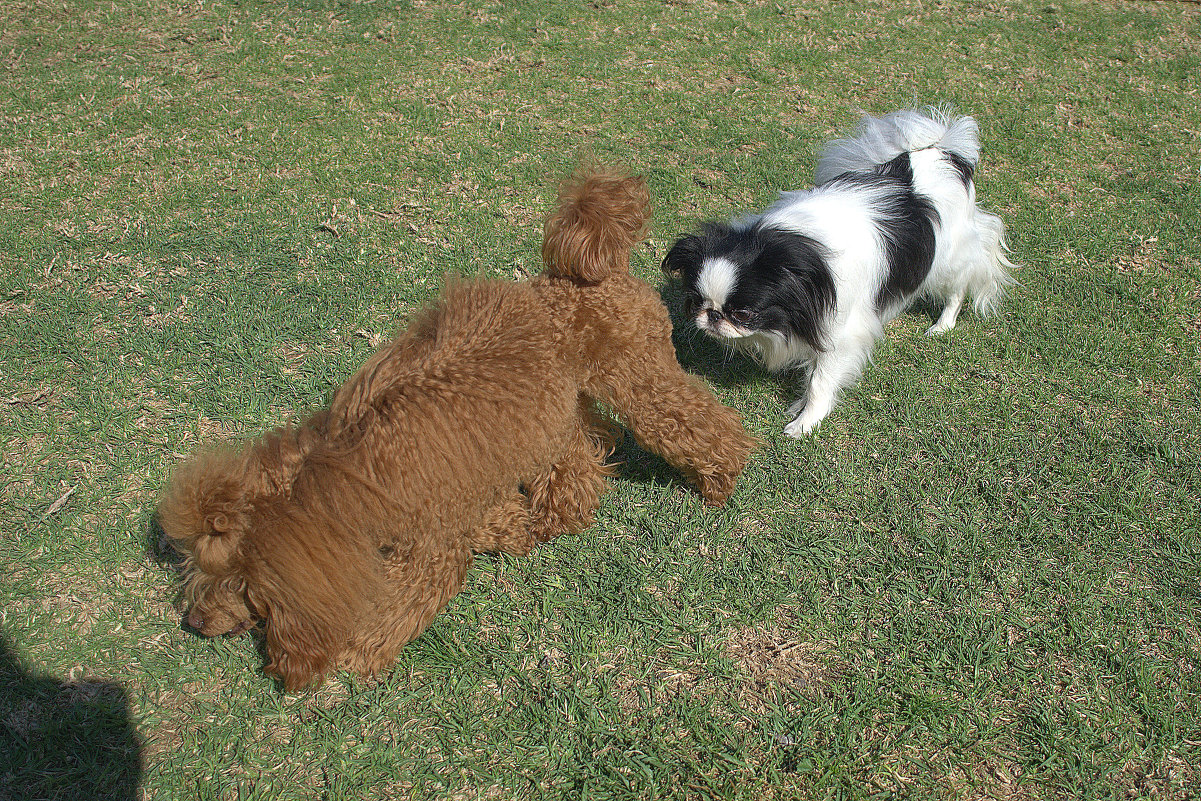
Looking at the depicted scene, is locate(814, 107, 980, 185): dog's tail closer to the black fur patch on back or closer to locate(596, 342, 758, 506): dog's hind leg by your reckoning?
the black fur patch on back

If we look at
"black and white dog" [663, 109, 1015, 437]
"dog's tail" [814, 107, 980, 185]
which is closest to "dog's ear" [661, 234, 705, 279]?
"black and white dog" [663, 109, 1015, 437]

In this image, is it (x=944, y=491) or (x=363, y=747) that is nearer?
(x=363, y=747)

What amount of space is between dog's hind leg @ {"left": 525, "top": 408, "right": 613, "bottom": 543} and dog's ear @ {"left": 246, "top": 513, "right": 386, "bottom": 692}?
84 centimetres

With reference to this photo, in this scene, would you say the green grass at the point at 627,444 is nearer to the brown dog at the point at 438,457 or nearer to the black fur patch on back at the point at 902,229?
the brown dog at the point at 438,457

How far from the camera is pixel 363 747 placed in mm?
2588

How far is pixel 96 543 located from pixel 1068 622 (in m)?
4.02

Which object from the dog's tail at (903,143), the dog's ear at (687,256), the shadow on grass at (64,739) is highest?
the dog's tail at (903,143)

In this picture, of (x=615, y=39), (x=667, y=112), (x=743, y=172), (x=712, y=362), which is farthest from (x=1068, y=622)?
(x=615, y=39)

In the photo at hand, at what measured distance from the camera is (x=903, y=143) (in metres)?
4.26

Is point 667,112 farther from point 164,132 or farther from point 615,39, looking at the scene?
point 164,132

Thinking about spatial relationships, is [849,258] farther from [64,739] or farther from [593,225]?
[64,739]

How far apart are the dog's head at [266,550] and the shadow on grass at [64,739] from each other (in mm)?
599

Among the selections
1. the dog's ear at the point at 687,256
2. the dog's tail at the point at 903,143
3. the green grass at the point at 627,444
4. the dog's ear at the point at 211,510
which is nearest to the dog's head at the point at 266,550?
the dog's ear at the point at 211,510

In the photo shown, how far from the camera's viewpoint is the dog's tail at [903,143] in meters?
4.17
